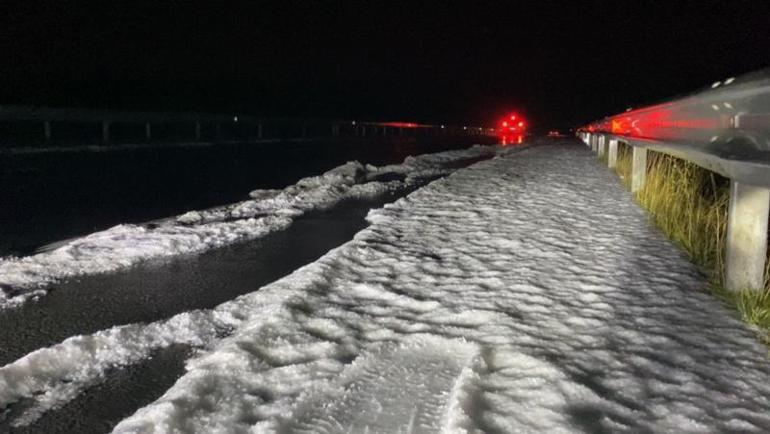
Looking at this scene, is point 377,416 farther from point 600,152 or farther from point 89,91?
point 89,91

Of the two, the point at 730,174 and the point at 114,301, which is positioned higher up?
the point at 730,174

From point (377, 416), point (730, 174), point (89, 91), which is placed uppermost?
point (89, 91)

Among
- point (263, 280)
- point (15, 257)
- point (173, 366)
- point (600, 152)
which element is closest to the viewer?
point (173, 366)

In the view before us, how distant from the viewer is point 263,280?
4824mm

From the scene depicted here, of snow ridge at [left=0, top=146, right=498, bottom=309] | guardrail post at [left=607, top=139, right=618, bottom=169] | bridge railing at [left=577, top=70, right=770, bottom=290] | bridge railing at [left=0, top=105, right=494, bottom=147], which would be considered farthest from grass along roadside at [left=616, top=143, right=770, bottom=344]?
bridge railing at [left=0, top=105, right=494, bottom=147]

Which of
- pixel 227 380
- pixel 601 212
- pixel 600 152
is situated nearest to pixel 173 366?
pixel 227 380

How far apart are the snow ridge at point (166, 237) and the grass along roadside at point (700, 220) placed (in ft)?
13.9

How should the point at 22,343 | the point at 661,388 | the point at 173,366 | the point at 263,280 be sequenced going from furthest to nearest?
the point at 263,280, the point at 22,343, the point at 173,366, the point at 661,388

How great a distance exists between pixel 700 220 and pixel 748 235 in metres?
2.20

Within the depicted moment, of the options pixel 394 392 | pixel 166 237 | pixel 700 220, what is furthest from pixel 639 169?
pixel 394 392

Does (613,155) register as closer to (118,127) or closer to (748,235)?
(748,235)

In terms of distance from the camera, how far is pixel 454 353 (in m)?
3.33

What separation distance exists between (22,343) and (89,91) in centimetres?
3346

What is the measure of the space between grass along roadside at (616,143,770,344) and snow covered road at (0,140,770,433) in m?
0.13
